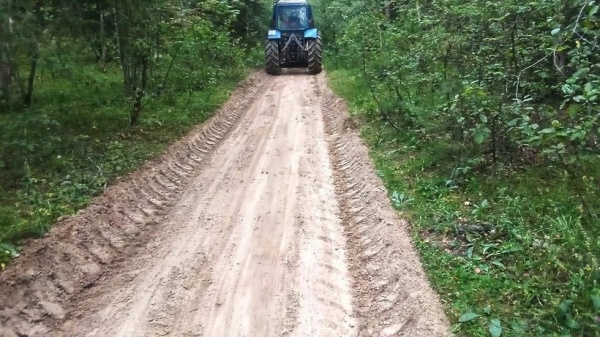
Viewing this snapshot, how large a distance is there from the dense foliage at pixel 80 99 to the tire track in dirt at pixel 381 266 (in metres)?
3.25

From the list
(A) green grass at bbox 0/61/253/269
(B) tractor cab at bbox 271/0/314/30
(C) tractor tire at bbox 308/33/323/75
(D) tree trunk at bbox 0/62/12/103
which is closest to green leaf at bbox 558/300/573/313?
(A) green grass at bbox 0/61/253/269

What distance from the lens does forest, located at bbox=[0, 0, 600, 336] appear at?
4.14 meters

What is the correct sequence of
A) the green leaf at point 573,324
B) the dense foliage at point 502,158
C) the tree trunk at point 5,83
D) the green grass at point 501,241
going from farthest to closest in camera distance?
the tree trunk at point 5,83 < the dense foliage at point 502,158 < the green grass at point 501,241 < the green leaf at point 573,324

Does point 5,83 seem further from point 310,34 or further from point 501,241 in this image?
point 310,34

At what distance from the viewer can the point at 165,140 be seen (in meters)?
8.82

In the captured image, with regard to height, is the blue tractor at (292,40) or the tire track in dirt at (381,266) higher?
the blue tractor at (292,40)

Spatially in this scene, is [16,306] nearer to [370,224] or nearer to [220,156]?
[370,224]

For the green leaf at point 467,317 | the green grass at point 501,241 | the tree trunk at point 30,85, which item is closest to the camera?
the green grass at point 501,241

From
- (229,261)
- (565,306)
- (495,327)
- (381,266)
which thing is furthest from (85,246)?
(565,306)

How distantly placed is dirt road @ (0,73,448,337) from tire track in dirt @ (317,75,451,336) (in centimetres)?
1

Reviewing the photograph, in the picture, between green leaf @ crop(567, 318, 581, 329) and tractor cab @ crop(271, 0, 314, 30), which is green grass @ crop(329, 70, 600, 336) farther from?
tractor cab @ crop(271, 0, 314, 30)

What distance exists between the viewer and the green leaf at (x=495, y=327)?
11.7 ft

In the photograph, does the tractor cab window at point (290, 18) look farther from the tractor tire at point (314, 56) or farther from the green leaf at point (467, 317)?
the green leaf at point (467, 317)

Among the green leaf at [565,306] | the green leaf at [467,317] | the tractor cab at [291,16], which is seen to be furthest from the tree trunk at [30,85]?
the tractor cab at [291,16]
